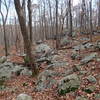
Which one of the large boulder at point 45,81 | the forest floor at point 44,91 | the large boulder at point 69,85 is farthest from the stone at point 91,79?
the large boulder at point 45,81

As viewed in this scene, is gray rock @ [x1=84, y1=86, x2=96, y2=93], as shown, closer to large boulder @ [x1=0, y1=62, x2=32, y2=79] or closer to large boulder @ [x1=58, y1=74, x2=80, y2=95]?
large boulder @ [x1=58, y1=74, x2=80, y2=95]

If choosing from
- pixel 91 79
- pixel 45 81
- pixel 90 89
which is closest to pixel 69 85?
pixel 90 89

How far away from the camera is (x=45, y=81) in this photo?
7.15 metres

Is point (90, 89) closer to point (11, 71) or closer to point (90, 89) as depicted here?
point (90, 89)

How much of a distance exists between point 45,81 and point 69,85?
154cm

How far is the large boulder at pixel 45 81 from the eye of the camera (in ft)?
22.0

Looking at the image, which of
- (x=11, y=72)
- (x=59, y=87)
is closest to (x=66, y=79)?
(x=59, y=87)

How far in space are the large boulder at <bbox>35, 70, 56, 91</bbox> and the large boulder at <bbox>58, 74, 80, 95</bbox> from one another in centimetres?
65

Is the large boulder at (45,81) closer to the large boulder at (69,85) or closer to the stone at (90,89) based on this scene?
the large boulder at (69,85)

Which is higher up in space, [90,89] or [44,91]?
[90,89]

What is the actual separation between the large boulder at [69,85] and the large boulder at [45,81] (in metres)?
0.65

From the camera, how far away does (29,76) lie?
335 inches

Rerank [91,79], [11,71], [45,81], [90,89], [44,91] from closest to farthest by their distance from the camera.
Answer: [90,89] → [91,79] → [44,91] → [45,81] → [11,71]

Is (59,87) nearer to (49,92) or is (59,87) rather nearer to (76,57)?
(49,92)
